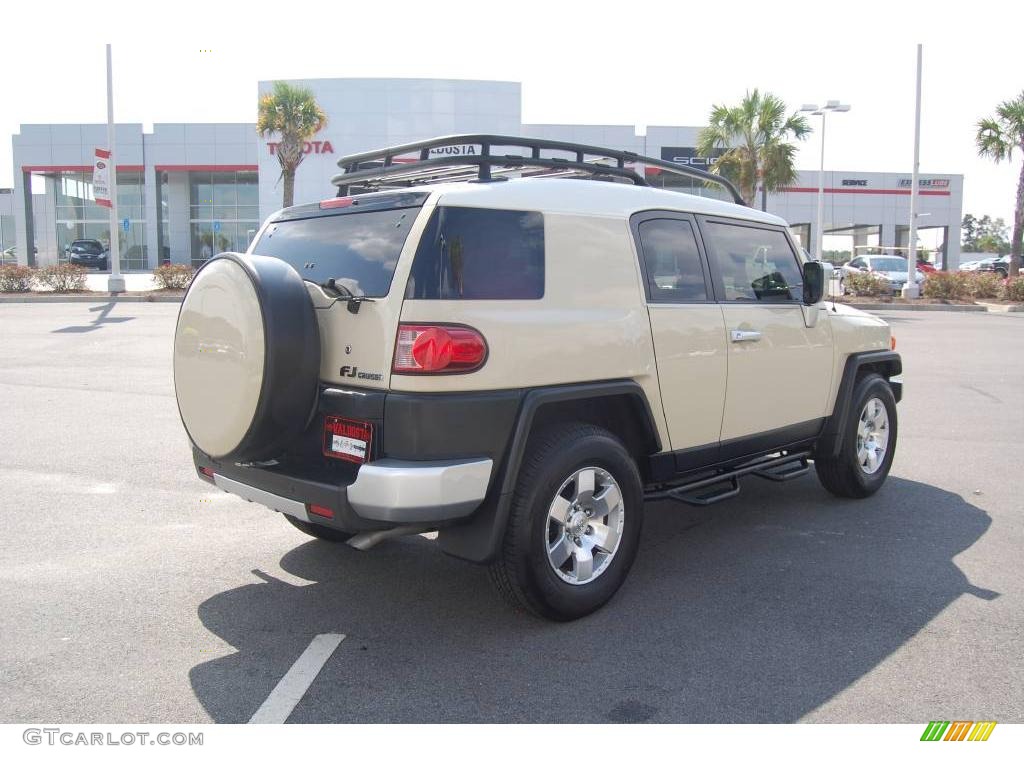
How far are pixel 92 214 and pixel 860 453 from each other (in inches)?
2304

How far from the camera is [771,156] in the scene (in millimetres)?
31109

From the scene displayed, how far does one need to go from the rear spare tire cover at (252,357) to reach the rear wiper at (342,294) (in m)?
0.13

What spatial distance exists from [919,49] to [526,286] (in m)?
29.1

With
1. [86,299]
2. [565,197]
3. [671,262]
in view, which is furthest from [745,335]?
[86,299]

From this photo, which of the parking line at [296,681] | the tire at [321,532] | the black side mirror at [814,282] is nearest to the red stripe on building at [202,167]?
the tire at [321,532]

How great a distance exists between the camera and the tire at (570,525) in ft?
12.2

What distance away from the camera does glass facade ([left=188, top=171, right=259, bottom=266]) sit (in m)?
53.0

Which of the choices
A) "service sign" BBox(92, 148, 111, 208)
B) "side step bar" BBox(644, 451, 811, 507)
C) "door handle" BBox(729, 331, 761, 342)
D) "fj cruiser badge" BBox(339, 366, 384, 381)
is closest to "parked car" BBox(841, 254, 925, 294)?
"service sign" BBox(92, 148, 111, 208)

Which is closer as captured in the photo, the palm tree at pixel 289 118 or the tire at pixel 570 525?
the tire at pixel 570 525

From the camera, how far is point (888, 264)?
33219 millimetres

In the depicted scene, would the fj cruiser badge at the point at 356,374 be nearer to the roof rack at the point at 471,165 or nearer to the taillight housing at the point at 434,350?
the taillight housing at the point at 434,350

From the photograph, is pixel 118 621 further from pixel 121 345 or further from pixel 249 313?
pixel 121 345

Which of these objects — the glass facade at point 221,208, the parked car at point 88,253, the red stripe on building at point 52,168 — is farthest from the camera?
the glass facade at point 221,208

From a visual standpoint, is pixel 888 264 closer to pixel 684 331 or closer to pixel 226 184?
pixel 684 331
